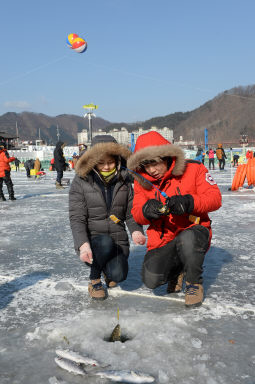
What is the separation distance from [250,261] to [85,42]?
18.7 metres

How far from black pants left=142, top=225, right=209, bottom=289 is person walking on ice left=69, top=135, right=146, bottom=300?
0.64 feet

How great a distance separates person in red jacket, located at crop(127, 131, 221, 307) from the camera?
2.46 m

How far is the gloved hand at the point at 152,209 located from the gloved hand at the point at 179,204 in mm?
63

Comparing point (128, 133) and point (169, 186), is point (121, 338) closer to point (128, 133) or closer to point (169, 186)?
point (169, 186)

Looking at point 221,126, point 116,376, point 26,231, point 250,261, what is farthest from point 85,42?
point 221,126

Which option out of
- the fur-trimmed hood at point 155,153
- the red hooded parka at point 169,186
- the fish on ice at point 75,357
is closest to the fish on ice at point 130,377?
the fish on ice at point 75,357

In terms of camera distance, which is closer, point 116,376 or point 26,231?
point 116,376

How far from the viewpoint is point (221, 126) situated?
409 feet

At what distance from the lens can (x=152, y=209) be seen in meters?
2.38

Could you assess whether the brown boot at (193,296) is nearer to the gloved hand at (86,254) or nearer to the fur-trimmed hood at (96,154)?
the gloved hand at (86,254)

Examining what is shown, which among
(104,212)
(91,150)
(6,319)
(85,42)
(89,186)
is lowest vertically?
(6,319)

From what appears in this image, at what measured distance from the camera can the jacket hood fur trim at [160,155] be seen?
2.43 meters

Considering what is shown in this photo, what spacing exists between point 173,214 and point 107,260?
2.19 feet

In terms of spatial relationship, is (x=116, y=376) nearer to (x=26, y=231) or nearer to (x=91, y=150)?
(x=91, y=150)
